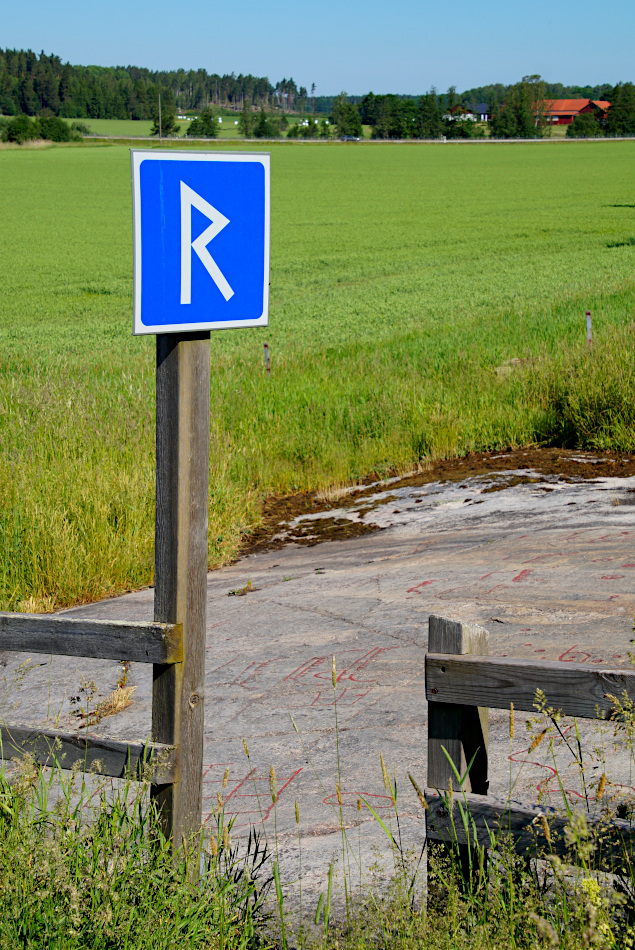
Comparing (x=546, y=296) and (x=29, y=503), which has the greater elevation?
(x=546, y=296)

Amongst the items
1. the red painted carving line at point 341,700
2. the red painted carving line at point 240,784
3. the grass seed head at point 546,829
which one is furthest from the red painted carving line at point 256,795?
the grass seed head at point 546,829

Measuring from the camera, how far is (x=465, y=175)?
71875 mm

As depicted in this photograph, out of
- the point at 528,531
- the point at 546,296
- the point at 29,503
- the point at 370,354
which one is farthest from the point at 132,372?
the point at 546,296

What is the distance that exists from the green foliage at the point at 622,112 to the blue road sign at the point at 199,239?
13716 centimetres

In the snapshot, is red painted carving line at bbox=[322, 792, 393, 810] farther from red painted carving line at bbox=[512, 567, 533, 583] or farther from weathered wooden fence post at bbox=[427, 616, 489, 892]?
red painted carving line at bbox=[512, 567, 533, 583]

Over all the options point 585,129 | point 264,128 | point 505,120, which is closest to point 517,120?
point 505,120

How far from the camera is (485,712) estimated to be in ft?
8.66

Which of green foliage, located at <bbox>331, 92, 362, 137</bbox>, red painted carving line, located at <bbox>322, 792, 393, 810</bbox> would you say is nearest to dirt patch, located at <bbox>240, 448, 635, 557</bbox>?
red painted carving line, located at <bbox>322, 792, 393, 810</bbox>

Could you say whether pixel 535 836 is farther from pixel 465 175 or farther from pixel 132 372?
pixel 465 175

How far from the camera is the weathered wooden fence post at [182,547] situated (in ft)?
8.96

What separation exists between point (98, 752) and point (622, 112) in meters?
139

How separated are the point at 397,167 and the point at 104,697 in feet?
268

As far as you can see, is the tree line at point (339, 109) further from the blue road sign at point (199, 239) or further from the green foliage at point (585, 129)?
the blue road sign at point (199, 239)

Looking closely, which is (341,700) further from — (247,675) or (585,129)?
(585,129)
